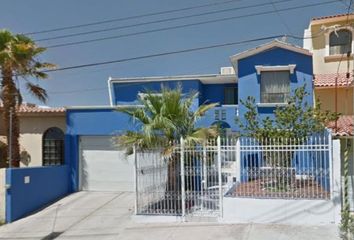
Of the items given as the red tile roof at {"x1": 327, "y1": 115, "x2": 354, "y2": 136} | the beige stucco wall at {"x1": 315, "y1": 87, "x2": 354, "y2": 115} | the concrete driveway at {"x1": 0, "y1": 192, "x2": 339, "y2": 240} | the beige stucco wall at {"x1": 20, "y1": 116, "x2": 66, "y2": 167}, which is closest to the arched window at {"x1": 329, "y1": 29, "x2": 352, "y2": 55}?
the beige stucco wall at {"x1": 315, "y1": 87, "x2": 354, "y2": 115}

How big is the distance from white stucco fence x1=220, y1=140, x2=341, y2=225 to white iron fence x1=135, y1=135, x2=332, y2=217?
0.49 feet

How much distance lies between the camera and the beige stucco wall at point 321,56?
70.0 feet

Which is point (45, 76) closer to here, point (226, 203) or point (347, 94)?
point (226, 203)

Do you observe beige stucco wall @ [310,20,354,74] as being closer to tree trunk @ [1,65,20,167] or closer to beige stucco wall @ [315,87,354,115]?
beige stucco wall @ [315,87,354,115]

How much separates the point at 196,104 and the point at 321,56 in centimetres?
772

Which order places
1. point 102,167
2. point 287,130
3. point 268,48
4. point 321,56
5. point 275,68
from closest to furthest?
point 287,130
point 275,68
point 268,48
point 102,167
point 321,56

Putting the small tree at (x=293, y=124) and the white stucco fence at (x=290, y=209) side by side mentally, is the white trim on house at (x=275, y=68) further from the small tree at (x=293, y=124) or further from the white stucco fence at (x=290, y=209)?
the white stucco fence at (x=290, y=209)

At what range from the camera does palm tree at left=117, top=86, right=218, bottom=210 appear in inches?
476

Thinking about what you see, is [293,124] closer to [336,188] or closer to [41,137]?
[336,188]

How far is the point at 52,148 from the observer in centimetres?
1898

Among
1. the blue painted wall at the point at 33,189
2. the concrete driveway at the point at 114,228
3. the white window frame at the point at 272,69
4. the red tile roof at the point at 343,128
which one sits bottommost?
the concrete driveway at the point at 114,228

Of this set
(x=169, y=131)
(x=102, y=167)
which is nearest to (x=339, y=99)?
(x=169, y=131)

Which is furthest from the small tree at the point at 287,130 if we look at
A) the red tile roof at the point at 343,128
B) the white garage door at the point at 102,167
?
the white garage door at the point at 102,167

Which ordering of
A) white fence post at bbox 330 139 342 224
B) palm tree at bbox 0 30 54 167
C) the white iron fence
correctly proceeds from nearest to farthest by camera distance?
1. white fence post at bbox 330 139 342 224
2. the white iron fence
3. palm tree at bbox 0 30 54 167
